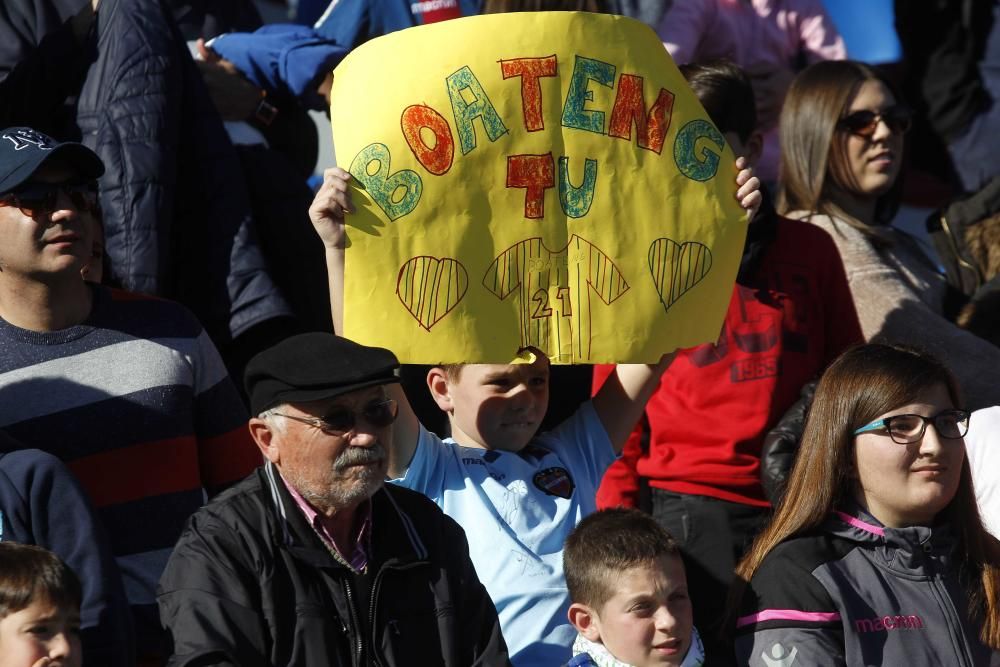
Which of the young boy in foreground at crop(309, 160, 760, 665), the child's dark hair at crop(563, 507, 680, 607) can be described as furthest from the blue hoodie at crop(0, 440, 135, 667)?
the child's dark hair at crop(563, 507, 680, 607)

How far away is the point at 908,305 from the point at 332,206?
1.99 m

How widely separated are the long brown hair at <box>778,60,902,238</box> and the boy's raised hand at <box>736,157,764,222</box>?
3.23 ft

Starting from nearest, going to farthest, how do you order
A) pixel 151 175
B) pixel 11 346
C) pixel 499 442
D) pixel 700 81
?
pixel 11 346, pixel 499 442, pixel 151 175, pixel 700 81

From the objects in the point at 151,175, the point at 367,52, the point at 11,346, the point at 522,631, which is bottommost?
the point at 522,631

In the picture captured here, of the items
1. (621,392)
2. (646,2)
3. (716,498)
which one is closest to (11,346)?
(621,392)

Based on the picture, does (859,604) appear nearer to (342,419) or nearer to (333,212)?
(342,419)

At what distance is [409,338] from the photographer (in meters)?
4.00

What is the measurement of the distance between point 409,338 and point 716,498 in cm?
114

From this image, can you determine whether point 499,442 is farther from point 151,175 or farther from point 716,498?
point 151,175

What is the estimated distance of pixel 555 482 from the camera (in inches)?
164

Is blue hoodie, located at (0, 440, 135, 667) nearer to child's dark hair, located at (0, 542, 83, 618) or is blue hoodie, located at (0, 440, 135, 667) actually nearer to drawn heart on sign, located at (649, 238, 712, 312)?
child's dark hair, located at (0, 542, 83, 618)

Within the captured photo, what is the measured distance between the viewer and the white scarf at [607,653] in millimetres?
3730

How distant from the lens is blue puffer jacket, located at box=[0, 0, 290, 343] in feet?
15.2

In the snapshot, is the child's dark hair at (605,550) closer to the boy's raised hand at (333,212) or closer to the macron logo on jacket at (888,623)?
the macron logo on jacket at (888,623)
